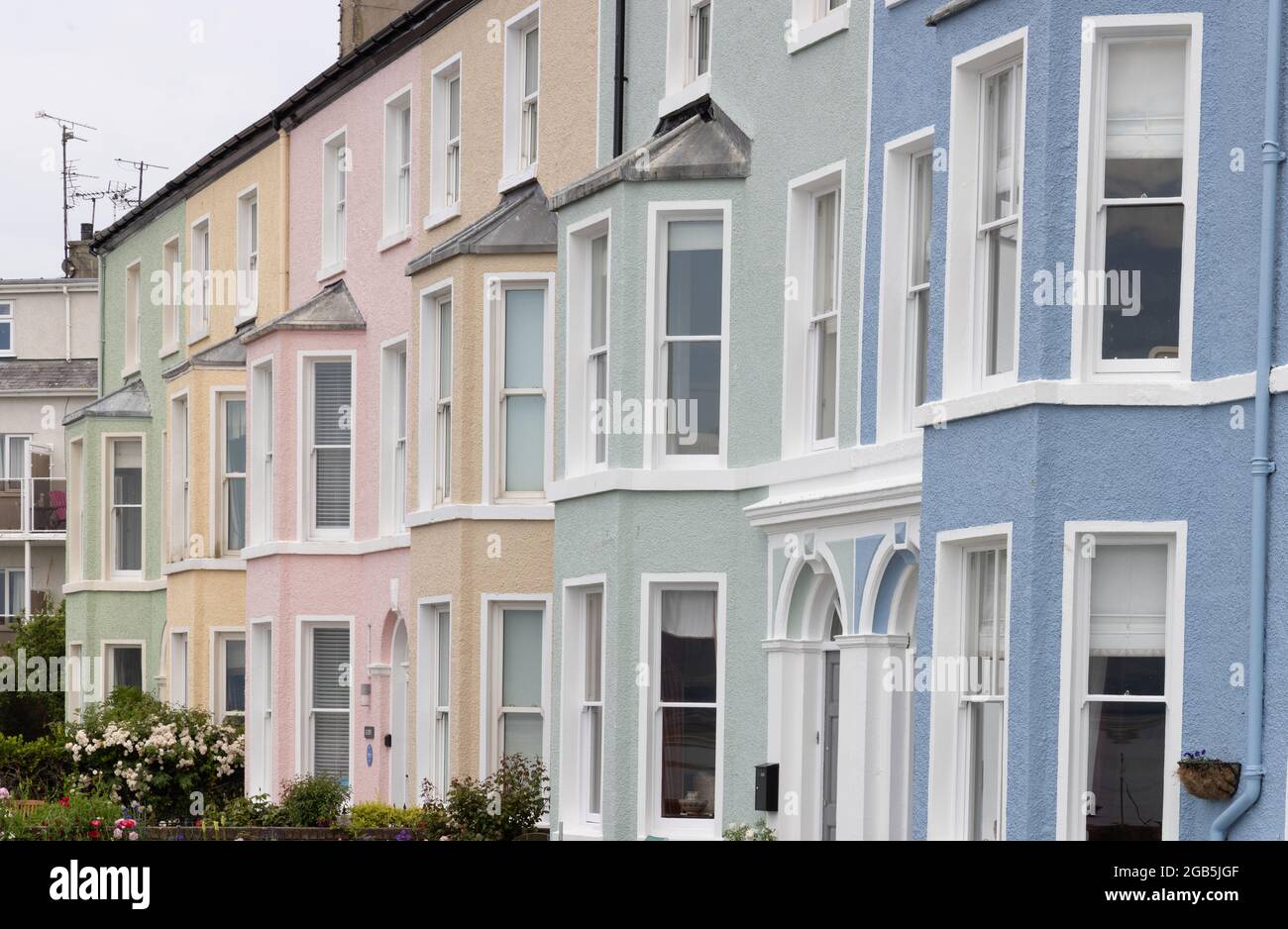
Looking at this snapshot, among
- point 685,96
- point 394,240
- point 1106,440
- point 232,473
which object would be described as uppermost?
point 394,240

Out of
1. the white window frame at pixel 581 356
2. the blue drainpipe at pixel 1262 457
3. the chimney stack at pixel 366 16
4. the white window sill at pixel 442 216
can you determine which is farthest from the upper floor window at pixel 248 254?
the blue drainpipe at pixel 1262 457

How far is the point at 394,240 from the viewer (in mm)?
25234

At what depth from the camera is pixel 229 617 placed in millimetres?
29656

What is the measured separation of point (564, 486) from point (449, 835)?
3502 millimetres

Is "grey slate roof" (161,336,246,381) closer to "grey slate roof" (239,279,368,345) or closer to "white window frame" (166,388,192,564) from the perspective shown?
"white window frame" (166,388,192,564)

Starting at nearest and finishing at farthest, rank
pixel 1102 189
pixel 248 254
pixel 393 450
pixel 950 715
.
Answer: pixel 1102 189 < pixel 950 715 < pixel 393 450 < pixel 248 254

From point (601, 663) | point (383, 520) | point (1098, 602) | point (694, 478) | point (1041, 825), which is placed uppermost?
point (383, 520)

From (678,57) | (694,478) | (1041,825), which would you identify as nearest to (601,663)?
(694,478)

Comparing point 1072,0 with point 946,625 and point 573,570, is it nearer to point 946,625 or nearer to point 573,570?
point 946,625

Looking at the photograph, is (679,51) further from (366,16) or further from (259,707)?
(366,16)

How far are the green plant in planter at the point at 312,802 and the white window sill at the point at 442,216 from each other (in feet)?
20.4

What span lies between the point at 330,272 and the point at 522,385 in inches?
268

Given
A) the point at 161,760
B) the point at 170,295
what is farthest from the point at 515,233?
the point at 170,295
